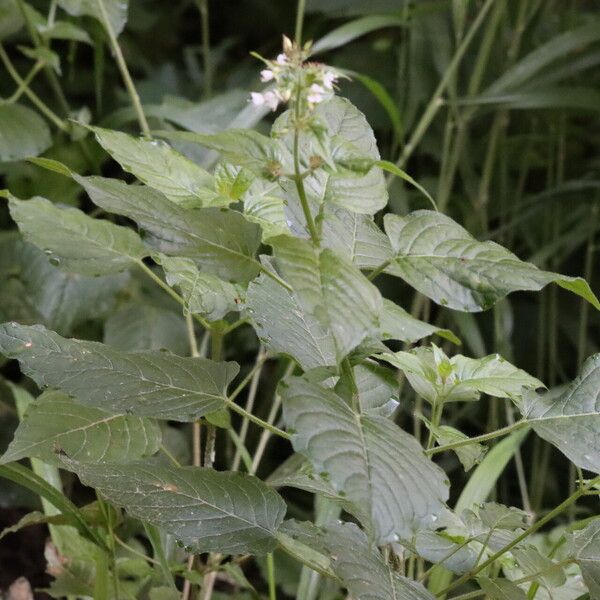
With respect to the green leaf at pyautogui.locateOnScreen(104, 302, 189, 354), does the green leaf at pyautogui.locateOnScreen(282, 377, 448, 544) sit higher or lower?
higher

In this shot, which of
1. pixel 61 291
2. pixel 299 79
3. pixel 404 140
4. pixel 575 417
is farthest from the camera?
pixel 404 140

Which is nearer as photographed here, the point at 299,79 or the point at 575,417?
the point at 299,79

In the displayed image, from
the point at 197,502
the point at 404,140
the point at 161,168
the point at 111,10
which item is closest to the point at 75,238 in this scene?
the point at 161,168

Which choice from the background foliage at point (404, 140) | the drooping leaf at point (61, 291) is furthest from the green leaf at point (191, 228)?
the drooping leaf at point (61, 291)

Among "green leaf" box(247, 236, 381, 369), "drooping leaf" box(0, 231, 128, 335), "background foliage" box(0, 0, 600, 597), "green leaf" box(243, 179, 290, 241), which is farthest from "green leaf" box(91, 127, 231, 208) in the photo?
"drooping leaf" box(0, 231, 128, 335)

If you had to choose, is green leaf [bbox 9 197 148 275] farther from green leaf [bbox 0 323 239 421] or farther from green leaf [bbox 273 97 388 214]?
green leaf [bbox 273 97 388 214]

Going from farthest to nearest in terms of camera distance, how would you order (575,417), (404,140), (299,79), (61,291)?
(404,140)
(61,291)
(575,417)
(299,79)

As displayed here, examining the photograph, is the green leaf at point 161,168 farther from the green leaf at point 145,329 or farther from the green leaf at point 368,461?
the green leaf at point 145,329

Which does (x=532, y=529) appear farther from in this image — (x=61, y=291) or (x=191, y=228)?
(x=61, y=291)
